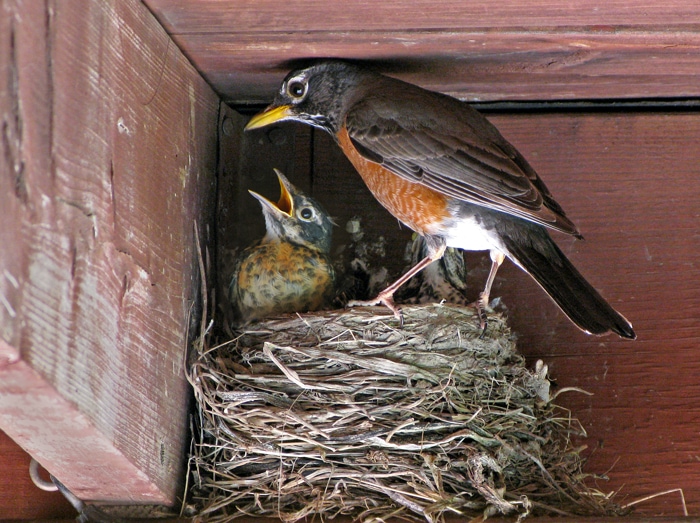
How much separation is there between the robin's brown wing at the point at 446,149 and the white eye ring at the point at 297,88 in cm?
17

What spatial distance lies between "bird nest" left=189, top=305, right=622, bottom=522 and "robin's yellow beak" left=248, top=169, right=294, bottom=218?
427 millimetres

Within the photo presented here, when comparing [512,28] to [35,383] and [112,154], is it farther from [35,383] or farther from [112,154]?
[35,383]

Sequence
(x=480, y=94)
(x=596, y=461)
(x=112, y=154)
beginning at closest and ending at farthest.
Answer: (x=112, y=154) → (x=596, y=461) → (x=480, y=94)

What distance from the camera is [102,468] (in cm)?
169

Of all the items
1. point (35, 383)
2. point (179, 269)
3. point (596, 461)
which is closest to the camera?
point (35, 383)

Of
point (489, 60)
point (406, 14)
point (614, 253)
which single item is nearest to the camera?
point (406, 14)

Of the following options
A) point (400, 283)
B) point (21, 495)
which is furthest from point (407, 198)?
point (21, 495)

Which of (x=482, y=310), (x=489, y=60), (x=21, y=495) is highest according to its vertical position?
(x=489, y=60)

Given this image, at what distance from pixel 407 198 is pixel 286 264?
416 millimetres

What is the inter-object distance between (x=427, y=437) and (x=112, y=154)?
96 centimetres

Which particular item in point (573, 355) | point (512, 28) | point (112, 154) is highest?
point (512, 28)

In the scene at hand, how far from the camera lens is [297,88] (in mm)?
2301

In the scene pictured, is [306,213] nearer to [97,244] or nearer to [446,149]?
[446,149]

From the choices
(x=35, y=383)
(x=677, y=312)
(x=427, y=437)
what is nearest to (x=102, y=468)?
(x=35, y=383)
